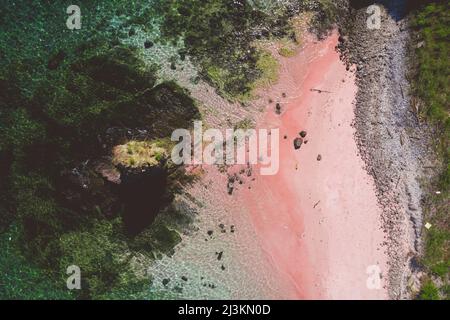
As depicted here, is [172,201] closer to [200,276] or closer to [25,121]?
[200,276]

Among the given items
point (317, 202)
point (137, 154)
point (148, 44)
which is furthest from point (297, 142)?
point (148, 44)

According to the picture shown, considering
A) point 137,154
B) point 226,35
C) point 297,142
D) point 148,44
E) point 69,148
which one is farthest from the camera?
point 226,35

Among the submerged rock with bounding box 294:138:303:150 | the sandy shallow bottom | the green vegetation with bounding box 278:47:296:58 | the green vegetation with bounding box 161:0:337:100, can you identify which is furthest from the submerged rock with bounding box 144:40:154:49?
the submerged rock with bounding box 294:138:303:150

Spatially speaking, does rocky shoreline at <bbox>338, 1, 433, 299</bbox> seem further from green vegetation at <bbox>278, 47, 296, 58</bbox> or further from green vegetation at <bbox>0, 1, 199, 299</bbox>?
green vegetation at <bbox>0, 1, 199, 299</bbox>

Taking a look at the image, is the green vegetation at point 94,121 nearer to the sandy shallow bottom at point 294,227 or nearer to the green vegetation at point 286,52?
the green vegetation at point 286,52

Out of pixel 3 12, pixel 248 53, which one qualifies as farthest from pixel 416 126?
pixel 3 12

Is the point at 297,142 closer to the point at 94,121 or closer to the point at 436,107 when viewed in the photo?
the point at 436,107
